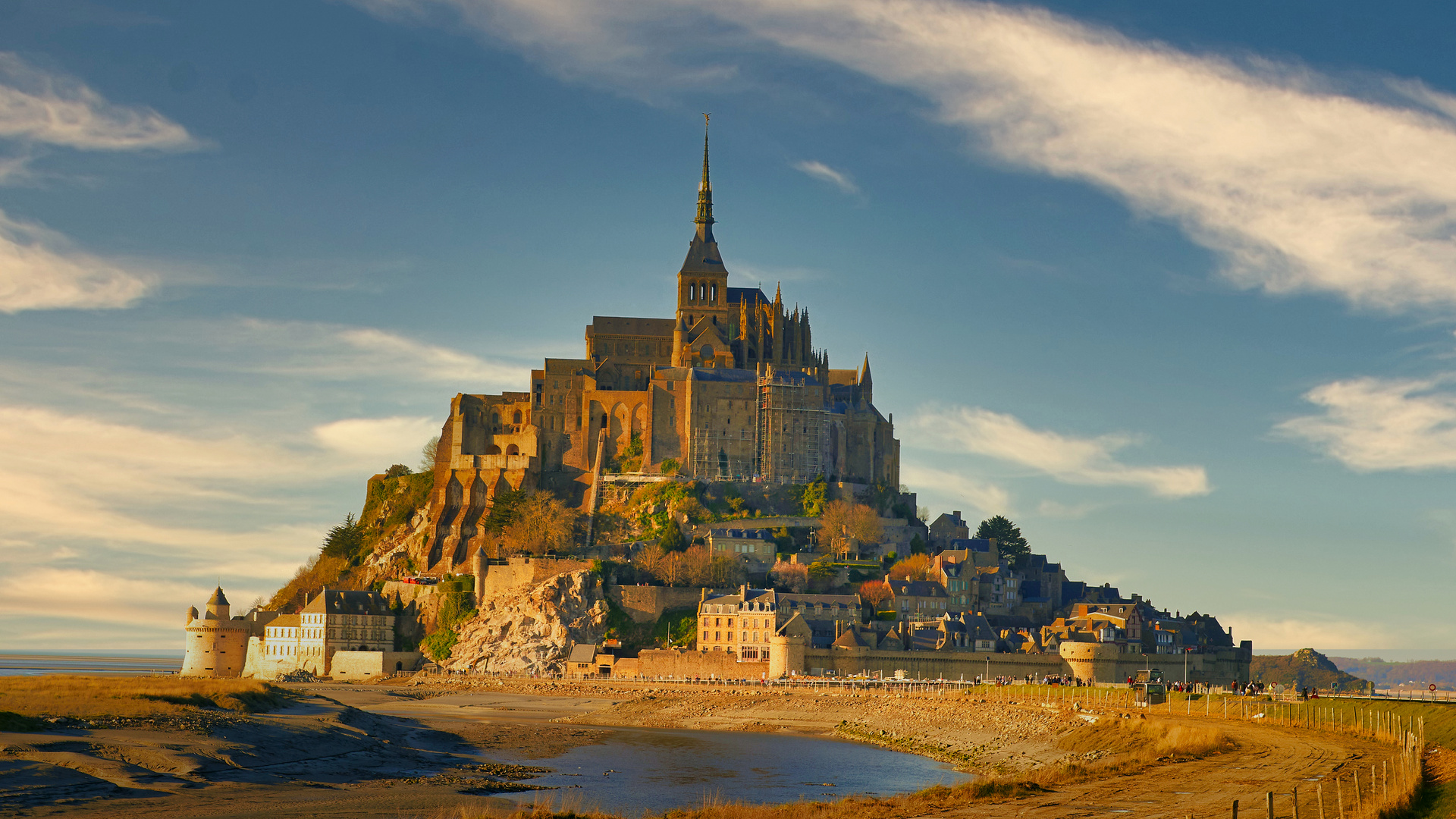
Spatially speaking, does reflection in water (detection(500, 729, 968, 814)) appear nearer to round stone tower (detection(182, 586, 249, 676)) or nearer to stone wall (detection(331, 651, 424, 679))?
stone wall (detection(331, 651, 424, 679))

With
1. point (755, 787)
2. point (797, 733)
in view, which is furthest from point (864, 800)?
point (797, 733)

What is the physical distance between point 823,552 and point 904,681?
69.9 ft

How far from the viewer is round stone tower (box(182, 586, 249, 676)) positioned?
99938mm

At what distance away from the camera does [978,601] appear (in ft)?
321

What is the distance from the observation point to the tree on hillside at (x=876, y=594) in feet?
307

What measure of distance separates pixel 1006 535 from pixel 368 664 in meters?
47.3

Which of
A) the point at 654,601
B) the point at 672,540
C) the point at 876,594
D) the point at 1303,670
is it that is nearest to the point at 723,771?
the point at 654,601

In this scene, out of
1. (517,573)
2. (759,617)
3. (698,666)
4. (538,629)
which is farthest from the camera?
(517,573)

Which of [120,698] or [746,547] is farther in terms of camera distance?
[746,547]

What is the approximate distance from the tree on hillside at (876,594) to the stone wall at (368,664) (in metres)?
→ 29.8

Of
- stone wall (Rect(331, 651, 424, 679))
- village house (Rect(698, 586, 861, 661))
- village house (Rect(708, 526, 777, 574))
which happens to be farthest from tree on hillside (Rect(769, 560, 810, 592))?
stone wall (Rect(331, 651, 424, 679))

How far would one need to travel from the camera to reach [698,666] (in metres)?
85.2

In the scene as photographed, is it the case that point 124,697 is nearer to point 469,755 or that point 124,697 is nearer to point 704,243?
point 469,755

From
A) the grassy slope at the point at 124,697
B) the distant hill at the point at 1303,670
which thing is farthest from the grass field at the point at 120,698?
the distant hill at the point at 1303,670
